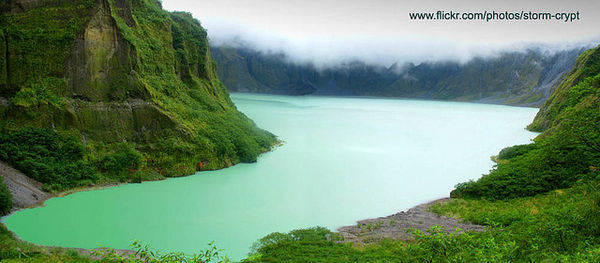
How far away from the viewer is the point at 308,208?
2062 cm

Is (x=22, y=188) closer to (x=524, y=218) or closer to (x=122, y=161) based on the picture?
(x=122, y=161)

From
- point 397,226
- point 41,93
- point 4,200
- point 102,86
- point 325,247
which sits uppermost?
point 102,86

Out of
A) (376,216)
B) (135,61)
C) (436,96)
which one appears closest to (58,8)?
(135,61)

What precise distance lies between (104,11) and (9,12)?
4792mm

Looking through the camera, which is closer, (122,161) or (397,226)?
(397,226)

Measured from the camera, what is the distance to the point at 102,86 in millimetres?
23641

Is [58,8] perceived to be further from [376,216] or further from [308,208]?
[376,216]

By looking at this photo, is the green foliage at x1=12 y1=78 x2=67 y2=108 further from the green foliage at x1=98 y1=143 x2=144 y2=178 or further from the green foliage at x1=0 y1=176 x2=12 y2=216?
the green foliage at x1=0 y1=176 x2=12 y2=216

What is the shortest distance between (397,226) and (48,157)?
55.9ft

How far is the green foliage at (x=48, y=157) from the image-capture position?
765 inches

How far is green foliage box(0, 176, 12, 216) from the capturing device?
1641cm

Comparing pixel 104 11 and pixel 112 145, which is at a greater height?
pixel 104 11

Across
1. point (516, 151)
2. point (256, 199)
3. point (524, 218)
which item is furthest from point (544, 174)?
point (256, 199)

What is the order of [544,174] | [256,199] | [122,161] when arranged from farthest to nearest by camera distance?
[122,161], [256,199], [544,174]
